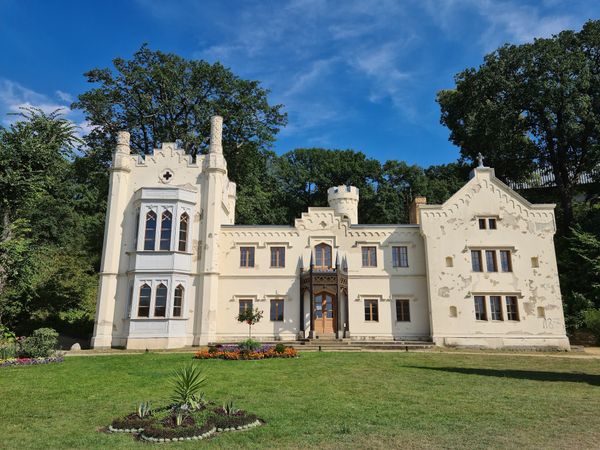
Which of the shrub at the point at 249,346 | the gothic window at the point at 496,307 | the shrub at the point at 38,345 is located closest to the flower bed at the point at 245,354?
the shrub at the point at 249,346

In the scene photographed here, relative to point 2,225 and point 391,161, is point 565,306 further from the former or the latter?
point 2,225

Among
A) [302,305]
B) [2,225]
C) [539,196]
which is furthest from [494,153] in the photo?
[2,225]

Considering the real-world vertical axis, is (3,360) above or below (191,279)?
below

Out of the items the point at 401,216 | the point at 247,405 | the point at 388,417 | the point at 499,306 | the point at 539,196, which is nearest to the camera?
the point at 388,417

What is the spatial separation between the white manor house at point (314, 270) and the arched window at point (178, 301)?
0.08 m

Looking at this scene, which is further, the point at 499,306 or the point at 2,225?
the point at 499,306

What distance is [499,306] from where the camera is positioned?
23.8 m

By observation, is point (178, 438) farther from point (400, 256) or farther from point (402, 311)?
point (400, 256)

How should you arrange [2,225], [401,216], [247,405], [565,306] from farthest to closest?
[401,216], [565,306], [2,225], [247,405]

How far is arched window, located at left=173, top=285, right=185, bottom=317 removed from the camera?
23.2 m

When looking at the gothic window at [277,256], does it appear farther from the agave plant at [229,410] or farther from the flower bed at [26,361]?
the agave plant at [229,410]

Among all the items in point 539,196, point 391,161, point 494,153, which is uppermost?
point 391,161

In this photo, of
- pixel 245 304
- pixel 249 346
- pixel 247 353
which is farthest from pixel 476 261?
pixel 247 353

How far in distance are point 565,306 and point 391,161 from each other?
86.3ft
